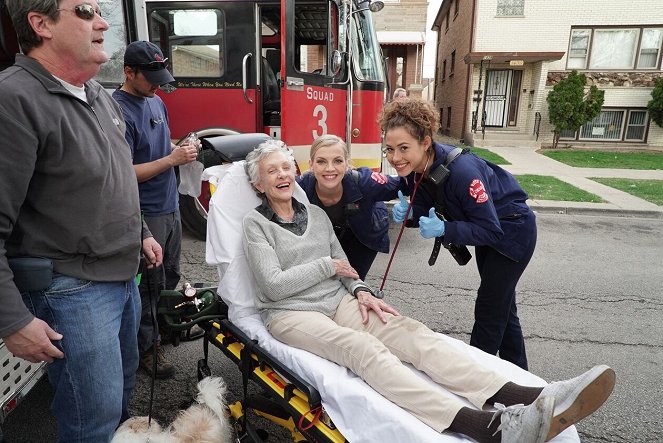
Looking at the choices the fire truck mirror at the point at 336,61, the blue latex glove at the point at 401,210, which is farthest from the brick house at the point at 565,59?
the blue latex glove at the point at 401,210

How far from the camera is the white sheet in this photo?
1798 mm

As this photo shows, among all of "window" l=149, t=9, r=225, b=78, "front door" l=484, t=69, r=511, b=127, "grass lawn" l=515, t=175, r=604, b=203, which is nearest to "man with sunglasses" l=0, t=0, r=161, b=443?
"window" l=149, t=9, r=225, b=78

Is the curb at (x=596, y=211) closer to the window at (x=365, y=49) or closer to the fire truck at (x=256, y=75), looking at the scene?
the fire truck at (x=256, y=75)

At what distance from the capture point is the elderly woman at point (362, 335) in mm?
1679

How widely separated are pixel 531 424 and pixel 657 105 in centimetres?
1826

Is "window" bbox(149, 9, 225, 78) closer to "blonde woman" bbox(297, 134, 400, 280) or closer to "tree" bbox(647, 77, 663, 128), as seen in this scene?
"blonde woman" bbox(297, 134, 400, 280)

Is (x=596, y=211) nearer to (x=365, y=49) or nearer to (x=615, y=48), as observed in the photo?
(x=365, y=49)

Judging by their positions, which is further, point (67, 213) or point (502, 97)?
point (502, 97)

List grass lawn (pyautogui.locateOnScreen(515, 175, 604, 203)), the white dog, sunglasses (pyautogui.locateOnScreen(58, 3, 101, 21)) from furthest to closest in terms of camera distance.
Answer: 1. grass lawn (pyautogui.locateOnScreen(515, 175, 604, 203))
2. the white dog
3. sunglasses (pyautogui.locateOnScreen(58, 3, 101, 21))

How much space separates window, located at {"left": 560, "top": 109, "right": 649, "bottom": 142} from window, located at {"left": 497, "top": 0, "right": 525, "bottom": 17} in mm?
4683

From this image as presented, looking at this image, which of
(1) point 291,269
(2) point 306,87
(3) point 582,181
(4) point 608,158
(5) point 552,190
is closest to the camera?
(1) point 291,269

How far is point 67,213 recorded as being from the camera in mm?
1563

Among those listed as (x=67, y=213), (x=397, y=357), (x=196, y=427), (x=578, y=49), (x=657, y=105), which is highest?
(x=578, y=49)

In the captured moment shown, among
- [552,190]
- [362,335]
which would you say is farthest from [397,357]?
[552,190]
